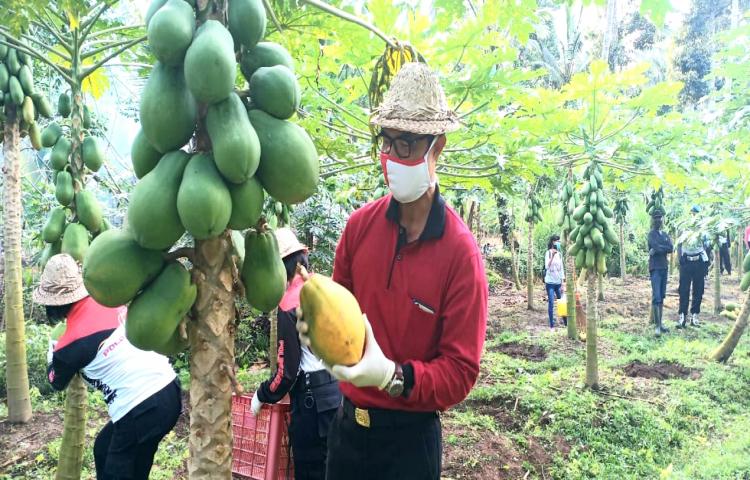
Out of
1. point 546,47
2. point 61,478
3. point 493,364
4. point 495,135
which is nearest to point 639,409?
point 493,364

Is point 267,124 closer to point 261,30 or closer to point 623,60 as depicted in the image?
point 261,30

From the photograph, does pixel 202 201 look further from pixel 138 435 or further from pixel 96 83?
pixel 96 83

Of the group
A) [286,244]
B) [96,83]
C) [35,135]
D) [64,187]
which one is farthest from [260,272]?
[35,135]

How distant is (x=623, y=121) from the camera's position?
5.78 meters

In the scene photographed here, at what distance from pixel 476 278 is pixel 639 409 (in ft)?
15.1

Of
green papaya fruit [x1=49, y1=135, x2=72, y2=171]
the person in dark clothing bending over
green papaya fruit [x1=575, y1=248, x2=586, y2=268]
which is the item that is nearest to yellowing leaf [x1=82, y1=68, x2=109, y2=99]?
green papaya fruit [x1=49, y1=135, x2=72, y2=171]

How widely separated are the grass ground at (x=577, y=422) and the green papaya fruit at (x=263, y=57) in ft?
12.3

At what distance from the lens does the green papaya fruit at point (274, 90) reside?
3.96 feet

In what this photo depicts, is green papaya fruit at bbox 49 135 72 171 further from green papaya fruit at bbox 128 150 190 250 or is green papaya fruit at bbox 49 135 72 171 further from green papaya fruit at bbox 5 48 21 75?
green papaya fruit at bbox 128 150 190 250

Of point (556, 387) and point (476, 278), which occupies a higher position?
point (476, 278)

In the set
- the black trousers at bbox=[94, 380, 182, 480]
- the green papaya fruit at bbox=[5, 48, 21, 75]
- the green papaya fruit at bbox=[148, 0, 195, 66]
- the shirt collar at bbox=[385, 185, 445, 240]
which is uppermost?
the green papaya fruit at bbox=[5, 48, 21, 75]

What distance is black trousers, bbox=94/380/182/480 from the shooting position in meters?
2.96

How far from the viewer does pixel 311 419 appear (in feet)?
10.8

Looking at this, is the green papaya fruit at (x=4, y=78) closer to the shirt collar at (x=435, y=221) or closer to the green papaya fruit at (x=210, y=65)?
the shirt collar at (x=435, y=221)
